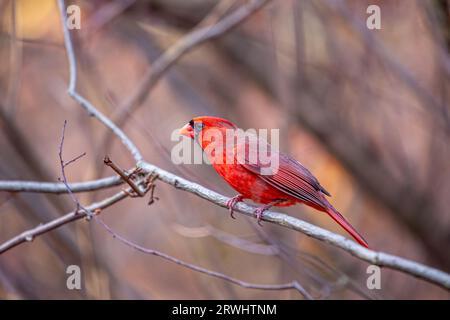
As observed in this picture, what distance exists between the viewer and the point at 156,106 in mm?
6570

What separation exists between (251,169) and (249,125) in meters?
3.22

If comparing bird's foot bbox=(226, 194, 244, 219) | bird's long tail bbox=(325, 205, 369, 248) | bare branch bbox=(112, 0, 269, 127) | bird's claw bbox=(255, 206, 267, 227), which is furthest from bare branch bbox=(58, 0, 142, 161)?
bare branch bbox=(112, 0, 269, 127)

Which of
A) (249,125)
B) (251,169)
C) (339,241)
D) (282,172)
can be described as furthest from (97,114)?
(249,125)

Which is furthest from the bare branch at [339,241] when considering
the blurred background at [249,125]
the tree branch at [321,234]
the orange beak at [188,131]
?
the blurred background at [249,125]

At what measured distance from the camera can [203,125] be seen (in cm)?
304

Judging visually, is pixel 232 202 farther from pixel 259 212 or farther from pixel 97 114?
pixel 97 114

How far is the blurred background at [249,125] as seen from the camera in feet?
16.6

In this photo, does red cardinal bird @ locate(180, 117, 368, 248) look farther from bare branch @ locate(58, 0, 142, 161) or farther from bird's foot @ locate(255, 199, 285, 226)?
bare branch @ locate(58, 0, 142, 161)

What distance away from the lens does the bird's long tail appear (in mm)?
2350

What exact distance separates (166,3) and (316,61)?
60.6 inches

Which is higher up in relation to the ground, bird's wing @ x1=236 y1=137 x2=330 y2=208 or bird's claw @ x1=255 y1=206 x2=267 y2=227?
bird's wing @ x1=236 y1=137 x2=330 y2=208

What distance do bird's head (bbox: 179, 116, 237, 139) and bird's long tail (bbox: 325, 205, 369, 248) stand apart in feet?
2.08

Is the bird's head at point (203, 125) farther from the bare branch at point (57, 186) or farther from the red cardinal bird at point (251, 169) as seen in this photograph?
the bare branch at point (57, 186)

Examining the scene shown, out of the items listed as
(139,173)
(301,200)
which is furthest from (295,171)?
(139,173)
